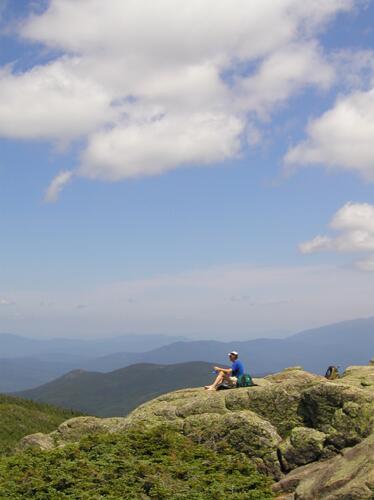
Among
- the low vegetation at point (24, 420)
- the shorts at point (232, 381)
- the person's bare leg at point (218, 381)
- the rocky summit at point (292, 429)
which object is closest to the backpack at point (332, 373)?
the rocky summit at point (292, 429)

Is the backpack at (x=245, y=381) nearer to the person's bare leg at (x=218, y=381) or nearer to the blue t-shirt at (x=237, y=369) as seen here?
the blue t-shirt at (x=237, y=369)

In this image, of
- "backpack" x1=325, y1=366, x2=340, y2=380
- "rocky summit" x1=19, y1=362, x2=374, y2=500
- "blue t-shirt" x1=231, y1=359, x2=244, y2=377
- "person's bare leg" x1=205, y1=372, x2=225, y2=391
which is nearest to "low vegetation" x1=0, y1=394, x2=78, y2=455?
"person's bare leg" x1=205, y1=372, x2=225, y2=391

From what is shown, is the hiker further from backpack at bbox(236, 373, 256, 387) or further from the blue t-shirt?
backpack at bbox(236, 373, 256, 387)

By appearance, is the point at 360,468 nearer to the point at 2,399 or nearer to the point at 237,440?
the point at 237,440

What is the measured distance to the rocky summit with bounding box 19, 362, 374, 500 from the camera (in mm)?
16094

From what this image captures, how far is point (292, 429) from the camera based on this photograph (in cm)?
2195

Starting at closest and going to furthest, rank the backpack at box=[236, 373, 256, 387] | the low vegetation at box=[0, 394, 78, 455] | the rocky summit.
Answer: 1. the rocky summit
2. the backpack at box=[236, 373, 256, 387]
3. the low vegetation at box=[0, 394, 78, 455]

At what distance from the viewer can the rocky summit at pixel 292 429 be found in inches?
634

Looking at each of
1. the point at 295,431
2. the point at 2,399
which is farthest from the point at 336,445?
the point at 2,399

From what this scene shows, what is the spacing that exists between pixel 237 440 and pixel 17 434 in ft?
152

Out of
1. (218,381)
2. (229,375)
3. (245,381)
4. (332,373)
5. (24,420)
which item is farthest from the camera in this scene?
(24,420)

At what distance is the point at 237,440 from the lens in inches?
843

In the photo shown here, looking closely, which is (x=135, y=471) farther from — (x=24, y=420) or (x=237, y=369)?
(x=24, y=420)

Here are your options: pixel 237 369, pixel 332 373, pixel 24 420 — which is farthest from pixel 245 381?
pixel 24 420
